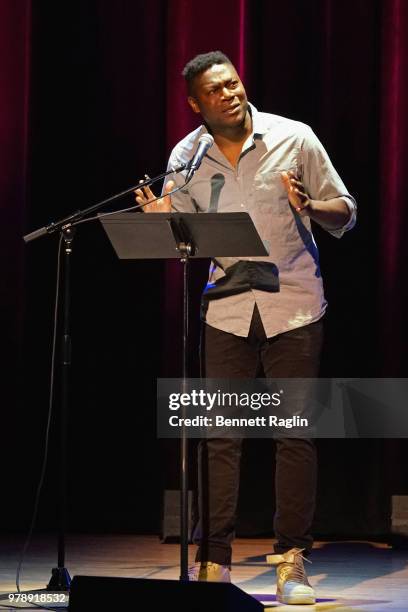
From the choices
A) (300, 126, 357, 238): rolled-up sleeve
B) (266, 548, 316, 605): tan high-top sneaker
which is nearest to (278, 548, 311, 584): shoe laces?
(266, 548, 316, 605): tan high-top sneaker

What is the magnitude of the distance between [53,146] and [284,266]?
1.85 m

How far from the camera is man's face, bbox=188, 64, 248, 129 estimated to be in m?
3.46

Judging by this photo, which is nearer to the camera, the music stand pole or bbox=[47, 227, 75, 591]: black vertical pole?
the music stand pole

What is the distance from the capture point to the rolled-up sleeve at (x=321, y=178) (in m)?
3.42

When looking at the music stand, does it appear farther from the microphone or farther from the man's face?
the man's face

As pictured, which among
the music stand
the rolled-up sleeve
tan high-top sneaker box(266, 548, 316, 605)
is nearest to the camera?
the music stand

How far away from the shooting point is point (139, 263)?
4.89 metres

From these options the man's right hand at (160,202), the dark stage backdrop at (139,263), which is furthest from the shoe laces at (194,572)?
the dark stage backdrop at (139,263)

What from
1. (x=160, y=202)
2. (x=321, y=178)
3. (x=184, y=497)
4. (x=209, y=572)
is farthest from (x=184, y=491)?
(x=321, y=178)

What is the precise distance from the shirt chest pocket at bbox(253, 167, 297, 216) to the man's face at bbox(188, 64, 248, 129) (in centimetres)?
20

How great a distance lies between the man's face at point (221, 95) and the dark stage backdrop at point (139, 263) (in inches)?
48.2

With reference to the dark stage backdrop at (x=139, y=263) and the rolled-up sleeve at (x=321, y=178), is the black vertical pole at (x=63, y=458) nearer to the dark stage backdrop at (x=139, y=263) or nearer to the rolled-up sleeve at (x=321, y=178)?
the rolled-up sleeve at (x=321, y=178)

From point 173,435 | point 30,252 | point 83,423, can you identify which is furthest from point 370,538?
point 30,252

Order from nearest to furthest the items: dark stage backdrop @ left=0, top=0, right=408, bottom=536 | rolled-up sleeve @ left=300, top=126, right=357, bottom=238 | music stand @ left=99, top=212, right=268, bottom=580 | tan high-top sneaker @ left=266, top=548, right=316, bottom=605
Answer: music stand @ left=99, top=212, right=268, bottom=580, tan high-top sneaker @ left=266, top=548, right=316, bottom=605, rolled-up sleeve @ left=300, top=126, right=357, bottom=238, dark stage backdrop @ left=0, top=0, right=408, bottom=536
